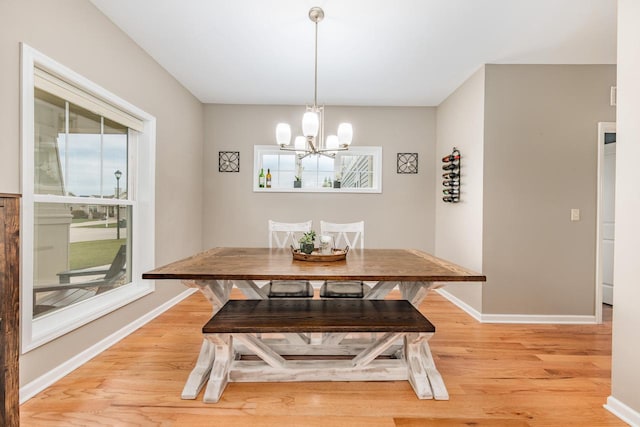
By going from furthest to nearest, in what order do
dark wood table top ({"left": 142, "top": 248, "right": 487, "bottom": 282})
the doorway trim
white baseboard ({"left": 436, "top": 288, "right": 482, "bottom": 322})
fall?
white baseboard ({"left": 436, "top": 288, "right": 482, "bottom": 322})
the doorway trim
dark wood table top ({"left": 142, "top": 248, "right": 487, "bottom": 282})

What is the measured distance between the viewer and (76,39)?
6.91 feet

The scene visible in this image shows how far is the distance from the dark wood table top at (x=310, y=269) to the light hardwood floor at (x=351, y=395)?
0.71 m

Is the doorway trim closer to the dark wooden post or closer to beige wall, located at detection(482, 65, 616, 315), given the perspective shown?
beige wall, located at detection(482, 65, 616, 315)

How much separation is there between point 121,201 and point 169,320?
1.21 metres

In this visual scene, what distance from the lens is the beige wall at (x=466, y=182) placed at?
3.23 metres

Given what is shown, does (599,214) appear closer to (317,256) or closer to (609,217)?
(609,217)

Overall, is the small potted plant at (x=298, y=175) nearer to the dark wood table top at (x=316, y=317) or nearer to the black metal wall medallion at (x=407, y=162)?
the black metal wall medallion at (x=407, y=162)

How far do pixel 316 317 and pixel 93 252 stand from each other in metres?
1.92

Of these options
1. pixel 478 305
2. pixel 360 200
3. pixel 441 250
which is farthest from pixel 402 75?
pixel 478 305

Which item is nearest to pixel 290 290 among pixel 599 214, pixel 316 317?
pixel 316 317

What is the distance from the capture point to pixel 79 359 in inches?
85.3

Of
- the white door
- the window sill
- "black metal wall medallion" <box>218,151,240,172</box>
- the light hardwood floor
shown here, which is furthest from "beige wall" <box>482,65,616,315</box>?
"black metal wall medallion" <box>218,151,240,172</box>

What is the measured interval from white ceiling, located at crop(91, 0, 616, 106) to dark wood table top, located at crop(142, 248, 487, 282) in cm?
178

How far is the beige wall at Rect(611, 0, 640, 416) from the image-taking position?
1.63 meters
